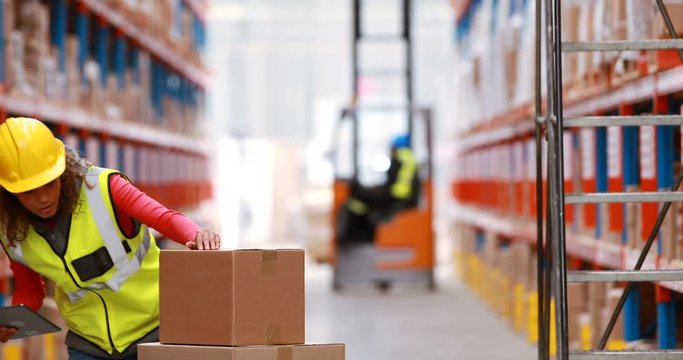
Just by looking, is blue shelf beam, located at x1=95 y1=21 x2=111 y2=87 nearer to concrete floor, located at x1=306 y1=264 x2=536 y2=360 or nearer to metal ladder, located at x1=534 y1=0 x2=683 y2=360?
concrete floor, located at x1=306 y1=264 x2=536 y2=360

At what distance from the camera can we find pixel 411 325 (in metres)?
10.8

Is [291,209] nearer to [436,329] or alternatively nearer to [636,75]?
[436,329]

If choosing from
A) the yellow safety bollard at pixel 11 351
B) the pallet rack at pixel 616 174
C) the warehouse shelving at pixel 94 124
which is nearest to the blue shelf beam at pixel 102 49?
the warehouse shelving at pixel 94 124

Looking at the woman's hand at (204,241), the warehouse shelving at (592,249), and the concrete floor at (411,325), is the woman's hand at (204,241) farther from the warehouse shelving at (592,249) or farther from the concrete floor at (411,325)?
the concrete floor at (411,325)

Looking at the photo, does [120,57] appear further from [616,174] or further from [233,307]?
[233,307]

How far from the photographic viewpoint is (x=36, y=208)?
12.0 feet

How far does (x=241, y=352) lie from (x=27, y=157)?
818 mm

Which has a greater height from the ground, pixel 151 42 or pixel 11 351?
pixel 151 42

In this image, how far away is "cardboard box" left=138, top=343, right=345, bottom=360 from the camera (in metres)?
3.56

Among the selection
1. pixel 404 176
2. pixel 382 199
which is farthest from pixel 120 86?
pixel 404 176

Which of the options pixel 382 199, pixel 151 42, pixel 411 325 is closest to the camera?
pixel 411 325

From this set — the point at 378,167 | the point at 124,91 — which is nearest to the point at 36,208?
the point at 124,91

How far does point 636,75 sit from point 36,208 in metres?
3.21

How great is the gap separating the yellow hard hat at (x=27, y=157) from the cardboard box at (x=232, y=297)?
41 centimetres
